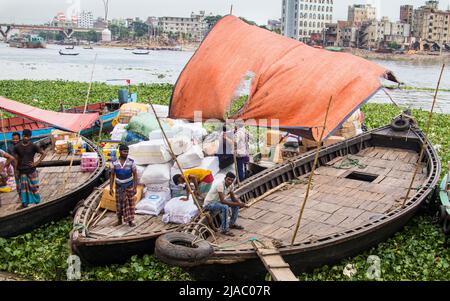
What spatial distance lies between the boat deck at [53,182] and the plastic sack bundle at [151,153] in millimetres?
1430

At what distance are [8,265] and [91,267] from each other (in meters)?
1.20

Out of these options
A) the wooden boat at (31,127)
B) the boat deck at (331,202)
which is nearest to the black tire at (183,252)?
the boat deck at (331,202)

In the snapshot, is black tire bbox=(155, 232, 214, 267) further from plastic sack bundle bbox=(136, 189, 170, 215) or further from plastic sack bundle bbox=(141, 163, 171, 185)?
plastic sack bundle bbox=(141, 163, 171, 185)

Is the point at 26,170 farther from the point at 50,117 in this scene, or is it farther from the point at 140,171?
the point at 50,117

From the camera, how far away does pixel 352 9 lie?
354 ft

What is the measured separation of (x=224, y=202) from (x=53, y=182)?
4.22m

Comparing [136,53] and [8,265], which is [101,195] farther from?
[136,53]

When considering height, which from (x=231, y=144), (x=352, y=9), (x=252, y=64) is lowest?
(x=231, y=144)

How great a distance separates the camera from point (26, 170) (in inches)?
296

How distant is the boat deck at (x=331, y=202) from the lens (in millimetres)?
6703

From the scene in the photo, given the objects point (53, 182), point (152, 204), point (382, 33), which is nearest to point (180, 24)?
point (382, 33)
